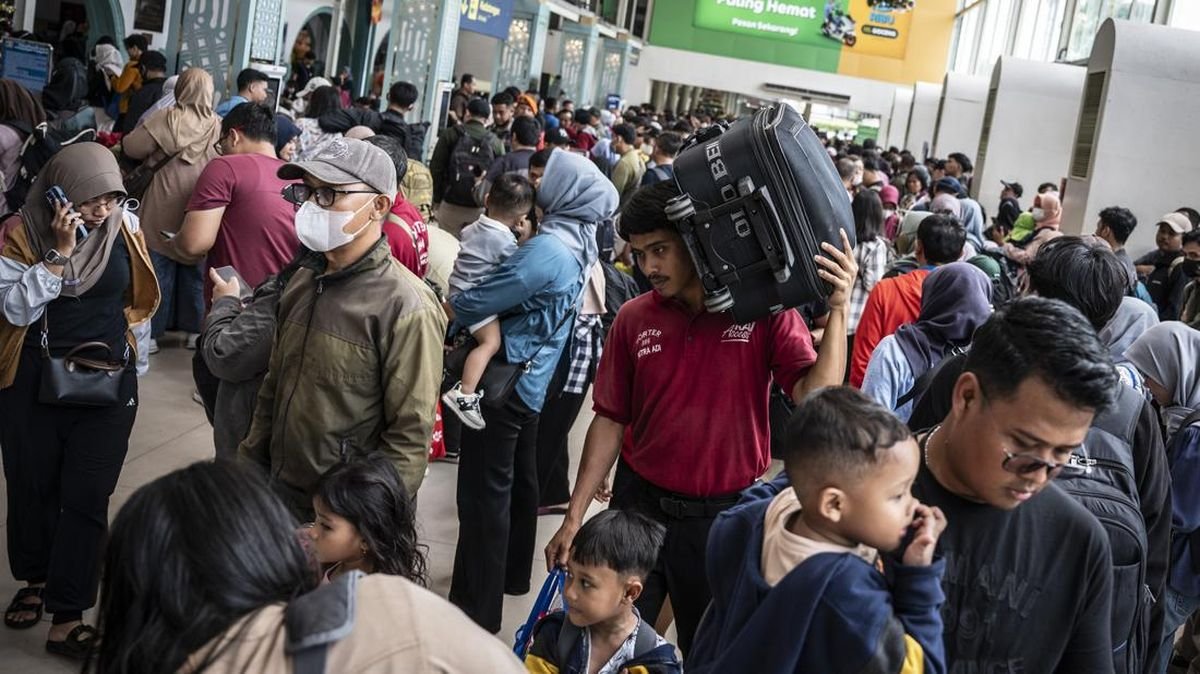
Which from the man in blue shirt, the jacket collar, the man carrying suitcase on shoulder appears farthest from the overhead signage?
the man carrying suitcase on shoulder

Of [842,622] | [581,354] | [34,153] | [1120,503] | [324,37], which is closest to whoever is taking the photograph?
[842,622]

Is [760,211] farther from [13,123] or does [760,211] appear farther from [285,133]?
[285,133]

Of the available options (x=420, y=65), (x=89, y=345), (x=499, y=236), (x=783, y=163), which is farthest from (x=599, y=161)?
(x=783, y=163)

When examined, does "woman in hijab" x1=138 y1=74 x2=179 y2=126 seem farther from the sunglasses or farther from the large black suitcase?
the sunglasses

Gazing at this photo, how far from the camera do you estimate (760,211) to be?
9.87 feet

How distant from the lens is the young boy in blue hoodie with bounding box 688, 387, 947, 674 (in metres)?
1.77

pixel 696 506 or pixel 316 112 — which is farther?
pixel 316 112

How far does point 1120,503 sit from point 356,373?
1.89m

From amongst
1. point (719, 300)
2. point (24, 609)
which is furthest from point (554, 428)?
point (719, 300)

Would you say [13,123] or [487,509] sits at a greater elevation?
[13,123]

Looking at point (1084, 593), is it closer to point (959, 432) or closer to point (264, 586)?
point (959, 432)

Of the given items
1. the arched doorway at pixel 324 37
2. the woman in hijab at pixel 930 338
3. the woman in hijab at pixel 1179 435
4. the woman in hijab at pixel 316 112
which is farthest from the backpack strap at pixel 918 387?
the arched doorway at pixel 324 37

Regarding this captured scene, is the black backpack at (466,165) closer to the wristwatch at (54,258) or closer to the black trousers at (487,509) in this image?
the black trousers at (487,509)

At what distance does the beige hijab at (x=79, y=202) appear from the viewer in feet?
12.9
